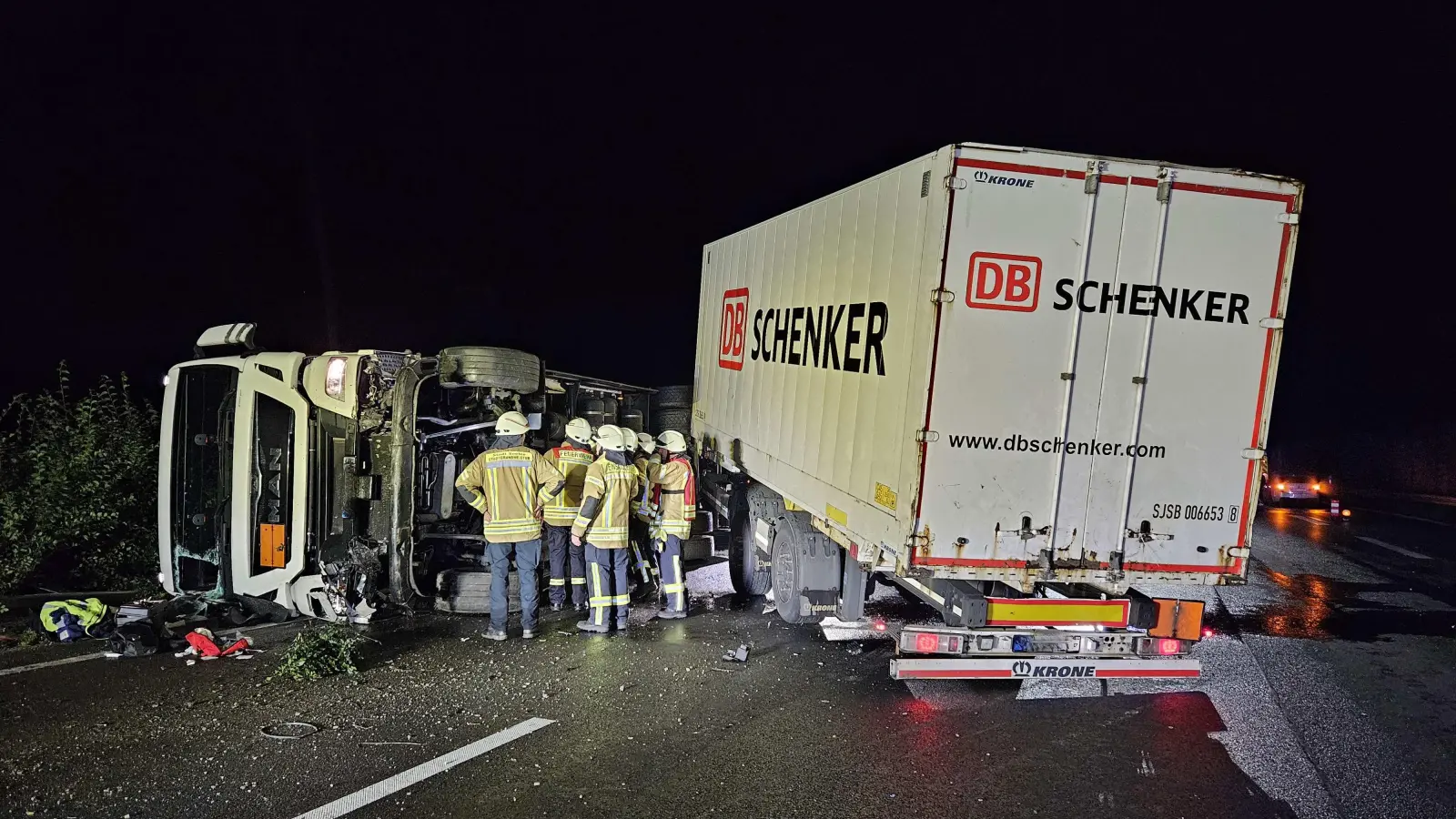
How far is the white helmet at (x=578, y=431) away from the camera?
6828 mm

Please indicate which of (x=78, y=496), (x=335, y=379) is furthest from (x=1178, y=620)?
(x=78, y=496)

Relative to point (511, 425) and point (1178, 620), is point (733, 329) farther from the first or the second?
point (1178, 620)

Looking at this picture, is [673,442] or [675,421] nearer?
[673,442]

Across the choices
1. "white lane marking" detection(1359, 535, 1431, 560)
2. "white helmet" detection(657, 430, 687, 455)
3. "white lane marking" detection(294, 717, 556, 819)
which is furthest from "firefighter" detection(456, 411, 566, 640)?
"white lane marking" detection(1359, 535, 1431, 560)

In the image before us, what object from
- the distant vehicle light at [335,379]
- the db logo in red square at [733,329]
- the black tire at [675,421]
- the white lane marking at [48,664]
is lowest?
the white lane marking at [48,664]

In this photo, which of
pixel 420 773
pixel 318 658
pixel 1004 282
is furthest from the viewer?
pixel 318 658

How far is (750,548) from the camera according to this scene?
7.84 meters

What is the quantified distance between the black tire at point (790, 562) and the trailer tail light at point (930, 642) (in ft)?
5.07

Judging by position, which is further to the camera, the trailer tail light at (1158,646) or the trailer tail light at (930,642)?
the trailer tail light at (1158,646)

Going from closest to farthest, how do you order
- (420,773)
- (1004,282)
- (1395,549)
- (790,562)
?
(420,773)
(1004,282)
(790,562)
(1395,549)

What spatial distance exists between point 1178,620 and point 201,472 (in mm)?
7313

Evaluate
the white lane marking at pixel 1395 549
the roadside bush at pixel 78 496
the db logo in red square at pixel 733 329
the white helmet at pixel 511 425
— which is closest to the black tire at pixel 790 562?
the db logo in red square at pixel 733 329

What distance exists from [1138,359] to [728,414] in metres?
4.60

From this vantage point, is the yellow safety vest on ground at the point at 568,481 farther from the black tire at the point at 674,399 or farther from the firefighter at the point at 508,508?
the black tire at the point at 674,399
